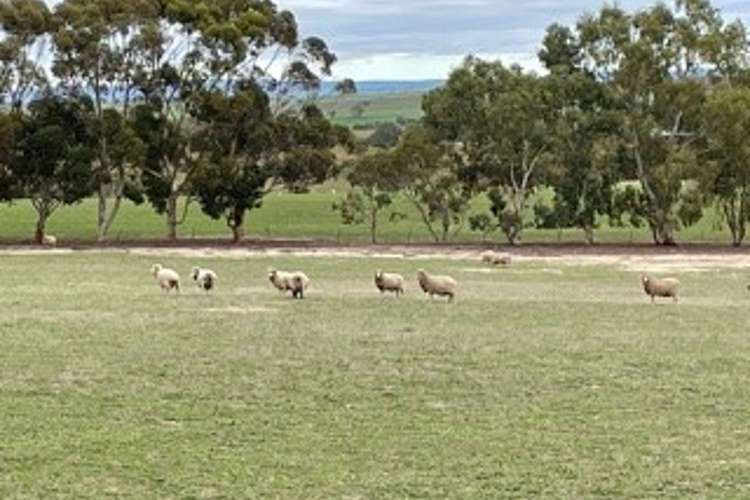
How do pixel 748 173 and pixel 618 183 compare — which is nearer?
pixel 748 173

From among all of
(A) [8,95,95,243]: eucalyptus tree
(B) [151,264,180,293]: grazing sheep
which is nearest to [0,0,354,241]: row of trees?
(A) [8,95,95,243]: eucalyptus tree

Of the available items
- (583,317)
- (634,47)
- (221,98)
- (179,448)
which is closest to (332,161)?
(221,98)

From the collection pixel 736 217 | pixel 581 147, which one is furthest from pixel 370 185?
pixel 736 217

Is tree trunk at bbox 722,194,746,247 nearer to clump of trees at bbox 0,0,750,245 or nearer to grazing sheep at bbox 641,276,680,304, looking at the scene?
clump of trees at bbox 0,0,750,245

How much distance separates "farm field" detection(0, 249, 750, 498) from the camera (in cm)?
1458

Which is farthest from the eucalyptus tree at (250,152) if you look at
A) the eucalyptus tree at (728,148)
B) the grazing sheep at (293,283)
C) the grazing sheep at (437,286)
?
the grazing sheep at (437,286)

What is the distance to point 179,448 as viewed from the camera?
16.0 metres

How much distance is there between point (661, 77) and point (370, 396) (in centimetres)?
5792

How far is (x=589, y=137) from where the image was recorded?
75062 millimetres

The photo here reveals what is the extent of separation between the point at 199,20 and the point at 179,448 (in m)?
61.0

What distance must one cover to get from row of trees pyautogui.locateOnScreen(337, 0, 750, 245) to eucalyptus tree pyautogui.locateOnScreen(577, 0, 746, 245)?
0.08m

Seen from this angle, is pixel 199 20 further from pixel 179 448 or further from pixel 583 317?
pixel 179 448

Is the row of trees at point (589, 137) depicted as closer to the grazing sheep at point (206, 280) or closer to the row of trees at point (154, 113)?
the row of trees at point (154, 113)

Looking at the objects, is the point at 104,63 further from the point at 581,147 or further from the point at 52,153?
the point at 581,147
